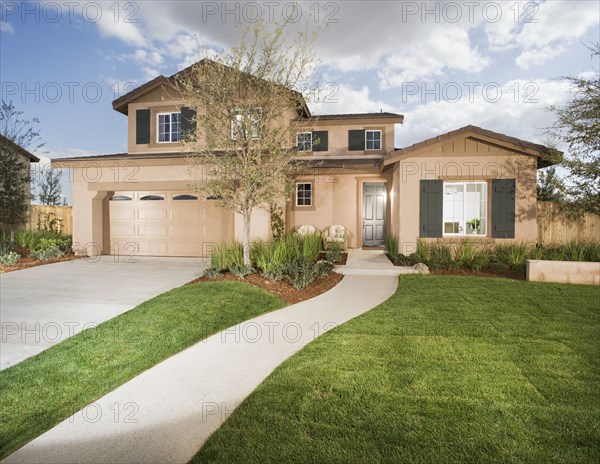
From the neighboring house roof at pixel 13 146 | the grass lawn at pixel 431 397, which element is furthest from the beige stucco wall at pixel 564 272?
the neighboring house roof at pixel 13 146

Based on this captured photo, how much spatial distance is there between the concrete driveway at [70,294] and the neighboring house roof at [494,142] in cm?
743

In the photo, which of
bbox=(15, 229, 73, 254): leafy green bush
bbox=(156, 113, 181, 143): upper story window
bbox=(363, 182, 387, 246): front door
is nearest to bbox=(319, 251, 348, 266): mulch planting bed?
bbox=(363, 182, 387, 246): front door

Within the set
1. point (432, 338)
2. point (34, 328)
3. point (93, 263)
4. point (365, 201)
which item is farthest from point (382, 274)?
point (93, 263)

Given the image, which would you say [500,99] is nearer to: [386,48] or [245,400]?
[386,48]

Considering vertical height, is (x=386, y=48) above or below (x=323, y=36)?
above

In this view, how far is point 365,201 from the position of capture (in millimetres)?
14586

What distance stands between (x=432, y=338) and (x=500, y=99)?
8758mm

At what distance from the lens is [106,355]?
4.58 metres

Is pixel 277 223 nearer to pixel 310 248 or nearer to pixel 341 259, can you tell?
pixel 310 248

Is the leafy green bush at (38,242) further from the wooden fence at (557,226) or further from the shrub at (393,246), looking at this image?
the wooden fence at (557,226)

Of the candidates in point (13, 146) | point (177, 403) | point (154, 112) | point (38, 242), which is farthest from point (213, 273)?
point (13, 146)

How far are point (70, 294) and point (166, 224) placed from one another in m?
5.13

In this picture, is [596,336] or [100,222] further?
[100,222]

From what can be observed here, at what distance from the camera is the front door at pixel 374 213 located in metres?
14.5
